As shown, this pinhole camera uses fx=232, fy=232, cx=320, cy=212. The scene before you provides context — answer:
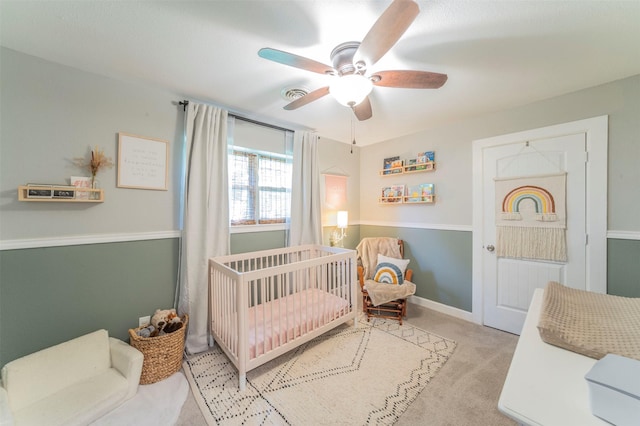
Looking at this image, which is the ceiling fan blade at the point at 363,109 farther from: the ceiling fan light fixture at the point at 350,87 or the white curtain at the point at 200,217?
the white curtain at the point at 200,217

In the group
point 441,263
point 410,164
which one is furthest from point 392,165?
point 441,263

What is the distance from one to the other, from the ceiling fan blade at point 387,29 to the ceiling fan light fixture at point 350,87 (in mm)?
82

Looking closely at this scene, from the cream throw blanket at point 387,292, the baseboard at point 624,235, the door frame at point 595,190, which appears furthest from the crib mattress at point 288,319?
the baseboard at point 624,235

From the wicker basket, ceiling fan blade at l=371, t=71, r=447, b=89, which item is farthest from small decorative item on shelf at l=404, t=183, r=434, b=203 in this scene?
the wicker basket

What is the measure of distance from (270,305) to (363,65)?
1.94m

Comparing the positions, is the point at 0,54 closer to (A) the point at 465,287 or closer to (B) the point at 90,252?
(B) the point at 90,252

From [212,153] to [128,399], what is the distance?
1.93 metres

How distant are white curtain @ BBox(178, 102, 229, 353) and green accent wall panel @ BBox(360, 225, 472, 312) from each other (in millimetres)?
2408

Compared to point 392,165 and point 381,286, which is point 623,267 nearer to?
point 381,286

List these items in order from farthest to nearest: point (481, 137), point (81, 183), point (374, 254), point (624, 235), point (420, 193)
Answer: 1. point (374, 254)
2. point (420, 193)
3. point (481, 137)
4. point (624, 235)
5. point (81, 183)

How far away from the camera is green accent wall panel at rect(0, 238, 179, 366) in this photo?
4.96 feet

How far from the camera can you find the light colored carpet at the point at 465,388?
1.43 metres

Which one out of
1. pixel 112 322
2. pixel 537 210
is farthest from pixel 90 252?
pixel 537 210

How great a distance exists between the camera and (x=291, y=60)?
1.24m
